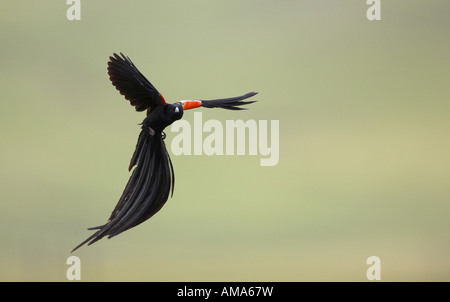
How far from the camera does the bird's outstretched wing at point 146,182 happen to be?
2.80 metres

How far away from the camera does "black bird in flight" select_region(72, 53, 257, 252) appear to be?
2.65m

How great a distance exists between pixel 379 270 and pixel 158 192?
1.94 m

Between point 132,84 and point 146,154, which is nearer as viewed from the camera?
point 132,84

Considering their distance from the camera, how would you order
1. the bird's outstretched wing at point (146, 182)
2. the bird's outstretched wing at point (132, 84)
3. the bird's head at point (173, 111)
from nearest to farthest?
the bird's outstretched wing at point (132, 84) < the bird's head at point (173, 111) < the bird's outstretched wing at point (146, 182)

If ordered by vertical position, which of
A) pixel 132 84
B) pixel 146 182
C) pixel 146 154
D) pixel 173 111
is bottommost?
pixel 146 182

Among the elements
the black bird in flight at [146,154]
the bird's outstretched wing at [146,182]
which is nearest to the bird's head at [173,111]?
the black bird in flight at [146,154]

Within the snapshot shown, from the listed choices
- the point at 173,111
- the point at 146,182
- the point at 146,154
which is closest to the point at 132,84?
the point at 173,111

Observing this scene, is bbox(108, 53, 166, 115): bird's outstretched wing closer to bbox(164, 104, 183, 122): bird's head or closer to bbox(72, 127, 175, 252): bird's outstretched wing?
bbox(164, 104, 183, 122): bird's head

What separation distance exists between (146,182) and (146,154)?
0.49ft

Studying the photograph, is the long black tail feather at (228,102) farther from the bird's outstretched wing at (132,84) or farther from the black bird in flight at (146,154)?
the bird's outstretched wing at (132,84)

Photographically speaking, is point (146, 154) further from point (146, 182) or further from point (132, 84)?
point (132, 84)

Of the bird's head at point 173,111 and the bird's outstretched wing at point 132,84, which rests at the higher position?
the bird's outstretched wing at point 132,84

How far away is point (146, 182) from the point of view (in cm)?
284
